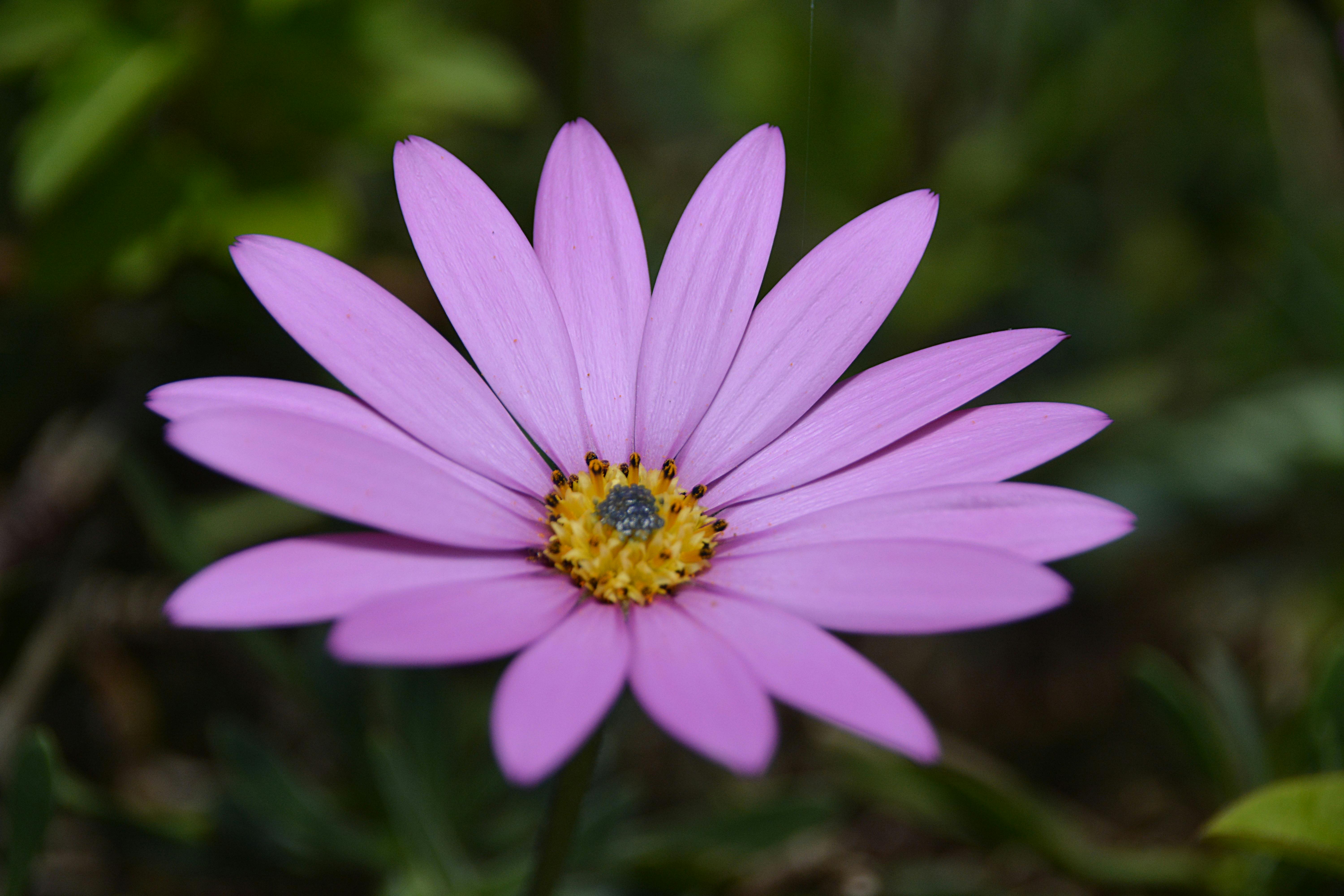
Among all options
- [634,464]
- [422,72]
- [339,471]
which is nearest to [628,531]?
[634,464]

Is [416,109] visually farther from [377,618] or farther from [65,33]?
[377,618]

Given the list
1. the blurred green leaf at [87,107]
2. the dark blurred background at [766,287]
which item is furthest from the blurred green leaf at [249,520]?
the blurred green leaf at [87,107]

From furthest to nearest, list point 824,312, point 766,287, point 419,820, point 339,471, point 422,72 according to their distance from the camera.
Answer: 1. point 766,287
2. point 422,72
3. point 419,820
4. point 824,312
5. point 339,471

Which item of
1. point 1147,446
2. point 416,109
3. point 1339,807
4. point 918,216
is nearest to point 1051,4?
point 1147,446

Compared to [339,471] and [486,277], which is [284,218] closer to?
[486,277]

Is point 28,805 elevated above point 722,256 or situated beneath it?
situated beneath

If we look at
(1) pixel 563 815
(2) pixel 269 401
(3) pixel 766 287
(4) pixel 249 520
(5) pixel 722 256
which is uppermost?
(3) pixel 766 287

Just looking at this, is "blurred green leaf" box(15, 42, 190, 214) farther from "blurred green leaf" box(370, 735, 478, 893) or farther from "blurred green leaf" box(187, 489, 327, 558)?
"blurred green leaf" box(370, 735, 478, 893)
